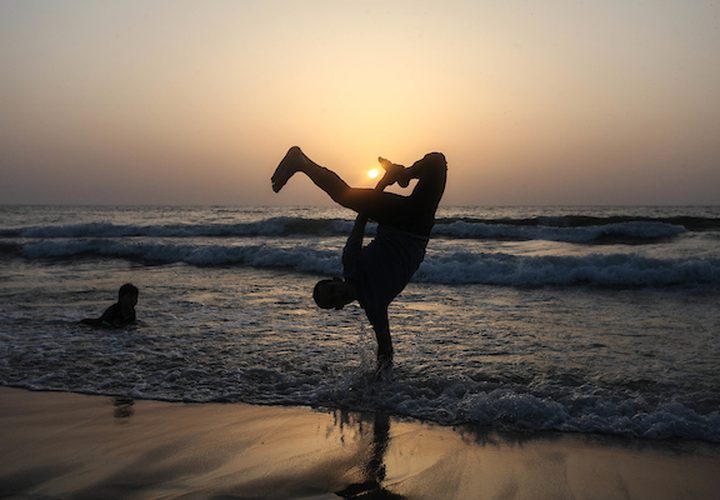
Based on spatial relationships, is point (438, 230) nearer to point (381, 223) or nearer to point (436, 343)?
point (436, 343)

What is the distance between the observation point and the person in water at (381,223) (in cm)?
488

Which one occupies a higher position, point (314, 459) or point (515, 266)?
point (515, 266)

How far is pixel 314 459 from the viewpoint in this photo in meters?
4.11

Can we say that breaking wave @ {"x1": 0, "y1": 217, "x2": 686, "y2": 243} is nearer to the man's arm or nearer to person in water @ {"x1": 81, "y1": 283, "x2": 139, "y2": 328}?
person in water @ {"x1": 81, "y1": 283, "x2": 139, "y2": 328}

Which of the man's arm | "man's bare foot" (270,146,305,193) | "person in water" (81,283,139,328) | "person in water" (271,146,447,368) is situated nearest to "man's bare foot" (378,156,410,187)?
"person in water" (271,146,447,368)

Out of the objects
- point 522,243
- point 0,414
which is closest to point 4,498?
point 0,414

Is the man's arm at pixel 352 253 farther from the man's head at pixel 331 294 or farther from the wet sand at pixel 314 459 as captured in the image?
the wet sand at pixel 314 459

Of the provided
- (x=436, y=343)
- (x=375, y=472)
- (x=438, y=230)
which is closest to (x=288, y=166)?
(x=375, y=472)

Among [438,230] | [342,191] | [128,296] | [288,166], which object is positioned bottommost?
[128,296]

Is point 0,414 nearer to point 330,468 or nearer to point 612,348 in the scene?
point 330,468

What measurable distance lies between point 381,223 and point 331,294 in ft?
2.38

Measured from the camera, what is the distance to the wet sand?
142 inches

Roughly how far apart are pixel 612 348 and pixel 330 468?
4702 millimetres

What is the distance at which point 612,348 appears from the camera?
7.50 metres
